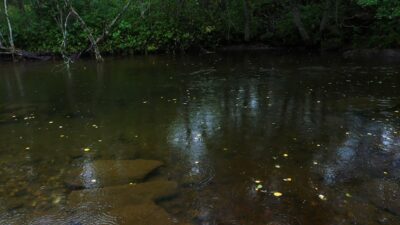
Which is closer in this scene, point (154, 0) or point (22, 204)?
point (22, 204)

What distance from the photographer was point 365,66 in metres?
16.8

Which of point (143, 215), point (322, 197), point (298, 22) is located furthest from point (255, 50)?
point (143, 215)

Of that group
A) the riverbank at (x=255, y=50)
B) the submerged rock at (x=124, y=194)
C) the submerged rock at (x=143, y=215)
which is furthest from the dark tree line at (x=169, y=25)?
the submerged rock at (x=143, y=215)

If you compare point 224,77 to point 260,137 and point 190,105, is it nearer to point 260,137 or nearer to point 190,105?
point 190,105

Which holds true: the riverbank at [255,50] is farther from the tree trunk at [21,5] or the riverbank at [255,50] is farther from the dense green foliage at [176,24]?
the tree trunk at [21,5]

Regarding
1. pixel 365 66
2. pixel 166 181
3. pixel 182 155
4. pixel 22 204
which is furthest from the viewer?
pixel 365 66

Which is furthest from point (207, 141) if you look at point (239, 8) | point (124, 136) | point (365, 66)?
point (239, 8)

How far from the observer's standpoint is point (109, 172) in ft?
21.9

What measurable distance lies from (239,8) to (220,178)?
65.2ft

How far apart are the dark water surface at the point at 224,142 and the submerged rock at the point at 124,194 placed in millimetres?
152

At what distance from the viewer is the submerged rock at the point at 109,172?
6.30m

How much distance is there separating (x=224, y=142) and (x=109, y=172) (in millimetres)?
2242

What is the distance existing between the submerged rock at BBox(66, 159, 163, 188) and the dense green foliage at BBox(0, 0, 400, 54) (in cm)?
1724

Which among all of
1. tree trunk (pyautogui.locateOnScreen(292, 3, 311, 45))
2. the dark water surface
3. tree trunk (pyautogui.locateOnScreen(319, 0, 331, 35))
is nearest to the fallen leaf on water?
the dark water surface
